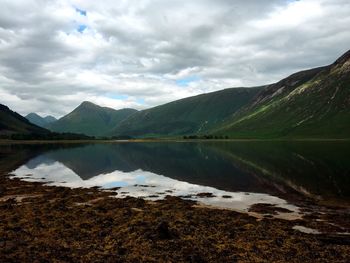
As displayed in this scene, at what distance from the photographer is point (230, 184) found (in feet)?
196

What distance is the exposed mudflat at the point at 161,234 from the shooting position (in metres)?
22.5

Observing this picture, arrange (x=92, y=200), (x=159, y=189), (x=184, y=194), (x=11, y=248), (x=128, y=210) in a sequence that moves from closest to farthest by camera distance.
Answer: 1. (x=11, y=248)
2. (x=128, y=210)
3. (x=92, y=200)
4. (x=184, y=194)
5. (x=159, y=189)

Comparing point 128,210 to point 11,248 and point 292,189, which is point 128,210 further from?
point 292,189

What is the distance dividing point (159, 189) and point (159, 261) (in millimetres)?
35121

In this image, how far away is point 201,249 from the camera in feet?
78.2

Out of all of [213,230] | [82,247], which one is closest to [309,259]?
[213,230]

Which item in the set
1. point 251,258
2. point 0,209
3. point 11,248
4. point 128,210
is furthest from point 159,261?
point 0,209

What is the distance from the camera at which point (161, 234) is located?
26406 mm

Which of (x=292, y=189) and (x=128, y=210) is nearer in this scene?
(x=128, y=210)

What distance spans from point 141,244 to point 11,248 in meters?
8.50

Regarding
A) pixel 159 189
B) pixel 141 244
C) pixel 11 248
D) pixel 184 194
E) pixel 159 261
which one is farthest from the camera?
pixel 159 189

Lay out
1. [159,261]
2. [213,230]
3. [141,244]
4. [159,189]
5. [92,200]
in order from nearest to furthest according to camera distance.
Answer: [159,261], [141,244], [213,230], [92,200], [159,189]

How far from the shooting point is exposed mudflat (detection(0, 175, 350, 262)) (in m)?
22.5

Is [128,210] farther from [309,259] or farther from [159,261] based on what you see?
[309,259]
